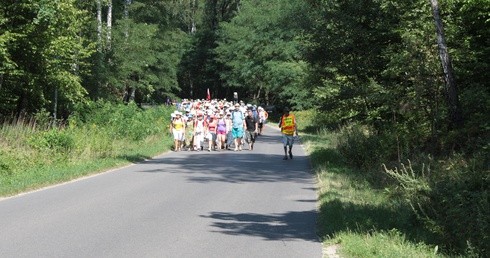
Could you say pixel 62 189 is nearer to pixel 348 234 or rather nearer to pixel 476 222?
pixel 348 234

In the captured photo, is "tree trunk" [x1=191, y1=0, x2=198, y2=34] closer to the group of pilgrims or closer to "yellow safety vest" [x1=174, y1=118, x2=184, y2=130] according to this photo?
the group of pilgrims

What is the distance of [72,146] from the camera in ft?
68.2

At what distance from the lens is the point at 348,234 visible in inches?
338

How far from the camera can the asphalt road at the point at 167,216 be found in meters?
8.05

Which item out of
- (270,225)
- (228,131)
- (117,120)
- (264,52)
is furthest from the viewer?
(264,52)

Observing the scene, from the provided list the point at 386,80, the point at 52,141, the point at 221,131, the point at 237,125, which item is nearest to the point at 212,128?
the point at 221,131

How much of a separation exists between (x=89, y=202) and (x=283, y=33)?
4836 cm

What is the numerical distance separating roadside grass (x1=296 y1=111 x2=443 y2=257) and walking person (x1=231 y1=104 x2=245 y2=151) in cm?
1216

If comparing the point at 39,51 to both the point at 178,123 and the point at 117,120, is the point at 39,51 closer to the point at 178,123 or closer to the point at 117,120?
the point at 117,120

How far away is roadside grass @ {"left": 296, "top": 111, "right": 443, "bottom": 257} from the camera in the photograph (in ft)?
25.2

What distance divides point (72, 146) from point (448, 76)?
1195 centimetres

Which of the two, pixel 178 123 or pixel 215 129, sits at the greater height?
pixel 178 123

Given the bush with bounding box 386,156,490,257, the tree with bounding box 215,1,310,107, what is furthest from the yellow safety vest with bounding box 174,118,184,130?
the tree with bounding box 215,1,310,107

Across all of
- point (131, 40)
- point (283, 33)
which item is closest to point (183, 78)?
point (283, 33)
